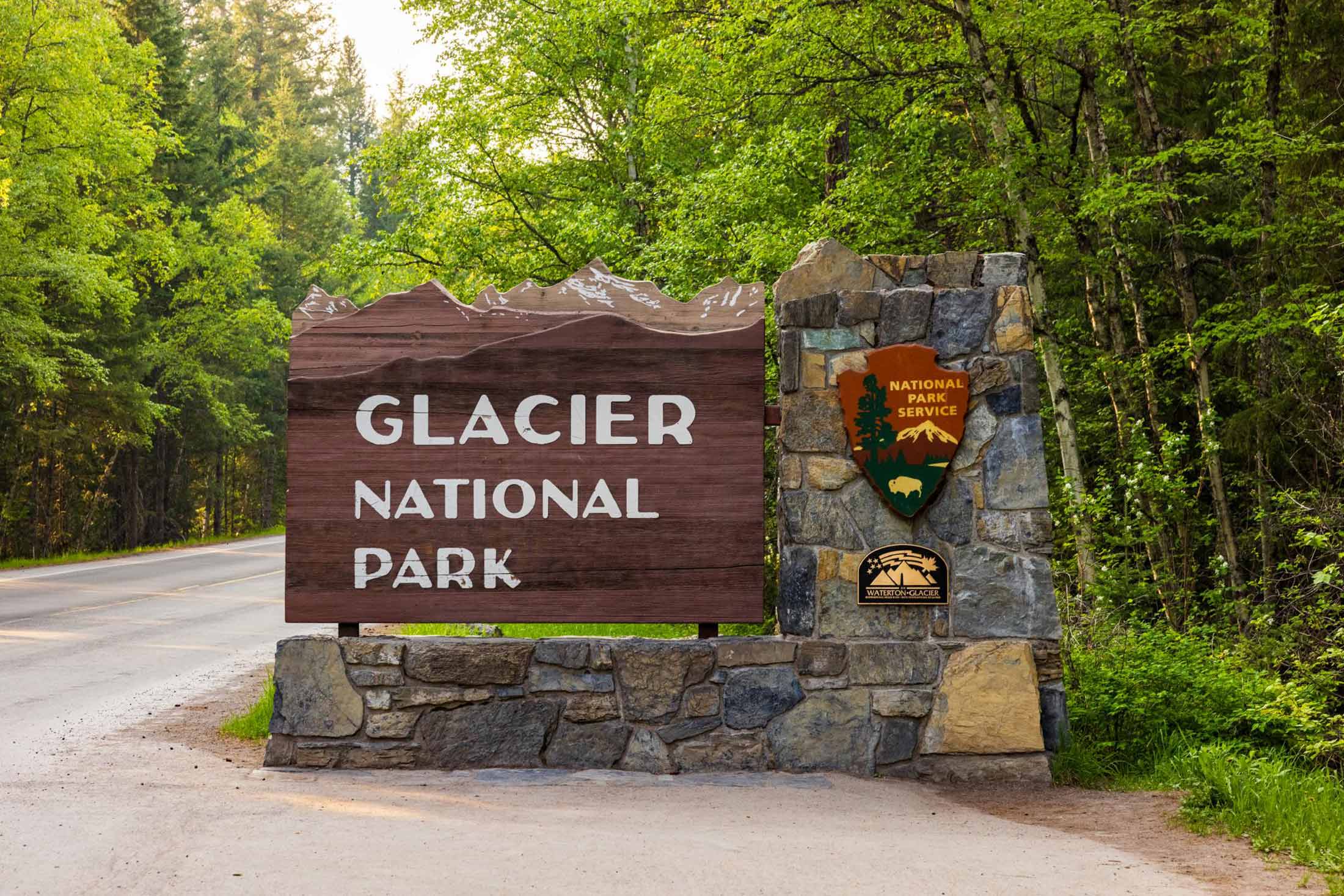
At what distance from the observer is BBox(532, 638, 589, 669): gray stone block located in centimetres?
626

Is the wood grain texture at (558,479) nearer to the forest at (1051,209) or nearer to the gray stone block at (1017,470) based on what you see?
the gray stone block at (1017,470)

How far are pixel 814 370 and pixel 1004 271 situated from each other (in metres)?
1.24

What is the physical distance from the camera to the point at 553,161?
18516 mm

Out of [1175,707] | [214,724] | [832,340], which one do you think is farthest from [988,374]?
[214,724]

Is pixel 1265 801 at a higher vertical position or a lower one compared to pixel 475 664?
lower

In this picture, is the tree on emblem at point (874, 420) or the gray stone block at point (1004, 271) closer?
the tree on emblem at point (874, 420)

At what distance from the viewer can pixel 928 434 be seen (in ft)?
20.9

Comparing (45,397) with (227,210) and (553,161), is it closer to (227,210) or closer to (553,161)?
(227,210)

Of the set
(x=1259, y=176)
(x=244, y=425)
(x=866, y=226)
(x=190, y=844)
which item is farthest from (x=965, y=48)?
(x=244, y=425)

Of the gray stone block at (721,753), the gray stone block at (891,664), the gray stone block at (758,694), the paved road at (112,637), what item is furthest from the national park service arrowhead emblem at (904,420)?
the paved road at (112,637)

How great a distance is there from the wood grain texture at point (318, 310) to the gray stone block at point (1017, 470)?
381 centimetres

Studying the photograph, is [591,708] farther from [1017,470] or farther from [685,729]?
[1017,470]

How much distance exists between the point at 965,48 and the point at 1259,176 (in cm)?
353

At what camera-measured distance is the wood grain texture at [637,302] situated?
666 cm
